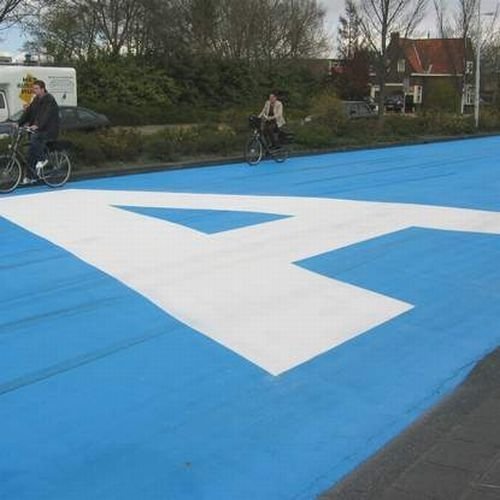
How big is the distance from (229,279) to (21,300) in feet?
5.99

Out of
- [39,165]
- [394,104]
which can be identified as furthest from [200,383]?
[394,104]

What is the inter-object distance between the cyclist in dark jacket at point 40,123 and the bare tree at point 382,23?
64.4 ft

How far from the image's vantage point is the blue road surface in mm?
3732

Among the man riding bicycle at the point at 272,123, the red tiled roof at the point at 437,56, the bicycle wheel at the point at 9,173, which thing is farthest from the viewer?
the red tiled roof at the point at 437,56

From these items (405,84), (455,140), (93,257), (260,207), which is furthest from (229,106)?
(93,257)

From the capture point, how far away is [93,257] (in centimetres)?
823

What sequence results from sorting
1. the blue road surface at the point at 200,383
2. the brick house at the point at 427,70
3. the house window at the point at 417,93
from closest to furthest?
the blue road surface at the point at 200,383 < the brick house at the point at 427,70 < the house window at the point at 417,93

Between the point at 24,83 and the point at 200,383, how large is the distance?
103 ft

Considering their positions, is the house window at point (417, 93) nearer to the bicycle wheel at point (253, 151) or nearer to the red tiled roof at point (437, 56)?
the red tiled roof at point (437, 56)

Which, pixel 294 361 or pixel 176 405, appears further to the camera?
pixel 294 361

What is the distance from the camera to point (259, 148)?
18844mm

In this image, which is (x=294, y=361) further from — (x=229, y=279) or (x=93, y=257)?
(x=93, y=257)

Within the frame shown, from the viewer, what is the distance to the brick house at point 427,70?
37.0m

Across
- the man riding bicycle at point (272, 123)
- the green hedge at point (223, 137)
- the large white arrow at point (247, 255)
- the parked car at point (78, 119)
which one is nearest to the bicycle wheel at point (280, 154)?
the man riding bicycle at point (272, 123)
